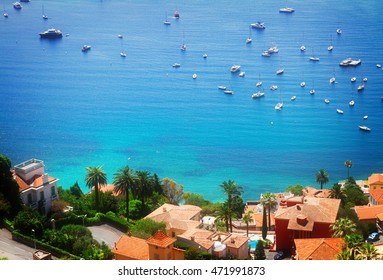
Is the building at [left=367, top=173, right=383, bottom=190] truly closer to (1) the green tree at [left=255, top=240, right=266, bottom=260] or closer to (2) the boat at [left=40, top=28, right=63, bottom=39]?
(1) the green tree at [left=255, top=240, right=266, bottom=260]

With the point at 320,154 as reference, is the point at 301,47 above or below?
above

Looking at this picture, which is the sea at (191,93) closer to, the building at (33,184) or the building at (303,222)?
the building at (33,184)

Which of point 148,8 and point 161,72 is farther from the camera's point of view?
point 161,72

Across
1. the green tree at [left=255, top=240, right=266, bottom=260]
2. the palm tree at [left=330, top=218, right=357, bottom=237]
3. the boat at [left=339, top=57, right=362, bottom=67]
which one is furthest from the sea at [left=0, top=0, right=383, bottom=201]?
the green tree at [left=255, top=240, right=266, bottom=260]

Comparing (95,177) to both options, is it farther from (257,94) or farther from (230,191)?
(257,94)
